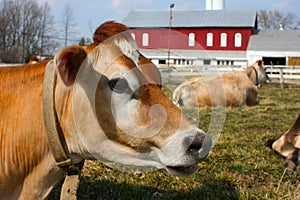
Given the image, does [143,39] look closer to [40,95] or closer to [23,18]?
[40,95]

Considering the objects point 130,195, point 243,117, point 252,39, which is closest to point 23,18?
point 252,39

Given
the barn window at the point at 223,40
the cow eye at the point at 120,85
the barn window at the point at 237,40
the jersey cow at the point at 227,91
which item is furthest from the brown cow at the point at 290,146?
the barn window at the point at 237,40

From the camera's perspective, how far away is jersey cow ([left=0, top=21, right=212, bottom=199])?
81.6 inches

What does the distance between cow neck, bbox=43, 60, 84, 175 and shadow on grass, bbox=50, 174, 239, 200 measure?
1230 mm

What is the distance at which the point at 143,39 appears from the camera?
246 centimetres

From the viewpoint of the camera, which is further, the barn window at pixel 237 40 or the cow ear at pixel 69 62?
the barn window at pixel 237 40

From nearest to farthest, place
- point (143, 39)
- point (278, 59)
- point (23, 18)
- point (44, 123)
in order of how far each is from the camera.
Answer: point (44, 123), point (143, 39), point (278, 59), point (23, 18)

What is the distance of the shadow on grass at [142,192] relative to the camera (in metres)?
3.40

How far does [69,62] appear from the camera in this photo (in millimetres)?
2047

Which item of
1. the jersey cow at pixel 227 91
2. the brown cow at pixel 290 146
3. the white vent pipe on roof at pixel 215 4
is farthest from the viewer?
the white vent pipe on roof at pixel 215 4

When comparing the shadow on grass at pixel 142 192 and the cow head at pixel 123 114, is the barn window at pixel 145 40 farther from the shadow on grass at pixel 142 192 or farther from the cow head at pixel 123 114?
the shadow on grass at pixel 142 192

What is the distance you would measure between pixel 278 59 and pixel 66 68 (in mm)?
43587

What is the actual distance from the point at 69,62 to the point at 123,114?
0.38m

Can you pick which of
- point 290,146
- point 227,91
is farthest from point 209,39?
point 290,146
